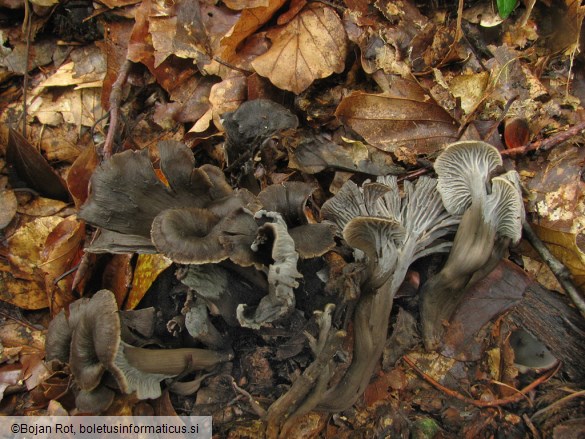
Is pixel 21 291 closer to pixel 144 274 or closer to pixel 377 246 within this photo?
pixel 144 274

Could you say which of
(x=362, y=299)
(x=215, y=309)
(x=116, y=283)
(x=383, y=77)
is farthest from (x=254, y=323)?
(x=383, y=77)

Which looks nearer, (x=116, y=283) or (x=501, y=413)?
(x=501, y=413)

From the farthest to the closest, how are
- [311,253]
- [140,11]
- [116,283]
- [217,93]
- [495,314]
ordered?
[140,11]
[217,93]
[116,283]
[495,314]
[311,253]

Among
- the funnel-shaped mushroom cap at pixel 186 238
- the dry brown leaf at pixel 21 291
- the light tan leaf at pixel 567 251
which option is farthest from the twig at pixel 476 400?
the dry brown leaf at pixel 21 291

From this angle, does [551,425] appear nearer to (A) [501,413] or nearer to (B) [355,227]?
(A) [501,413]

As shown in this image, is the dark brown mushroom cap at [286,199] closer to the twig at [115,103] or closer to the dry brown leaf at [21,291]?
the twig at [115,103]

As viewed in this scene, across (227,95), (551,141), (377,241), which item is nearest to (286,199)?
(377,241)

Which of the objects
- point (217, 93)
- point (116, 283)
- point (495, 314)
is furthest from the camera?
point (217, 93)
